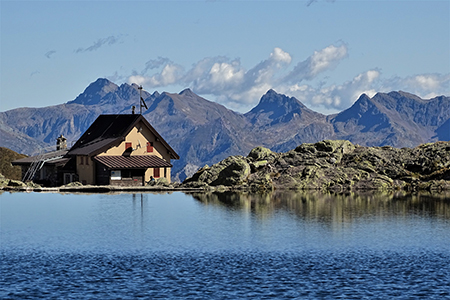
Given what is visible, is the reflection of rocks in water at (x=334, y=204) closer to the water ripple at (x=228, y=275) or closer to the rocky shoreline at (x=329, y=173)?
the rocky shoreline at (x=329, y=173)

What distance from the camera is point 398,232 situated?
152 feet

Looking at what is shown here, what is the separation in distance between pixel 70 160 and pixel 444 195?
48065 millimetres

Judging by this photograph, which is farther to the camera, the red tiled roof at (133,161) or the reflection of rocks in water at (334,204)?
the red tiled roof at (133,161)

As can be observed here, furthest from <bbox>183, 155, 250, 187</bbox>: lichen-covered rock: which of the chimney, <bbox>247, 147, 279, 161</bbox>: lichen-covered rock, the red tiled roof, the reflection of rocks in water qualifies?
the chimney

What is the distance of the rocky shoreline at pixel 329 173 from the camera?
8738 centimetres

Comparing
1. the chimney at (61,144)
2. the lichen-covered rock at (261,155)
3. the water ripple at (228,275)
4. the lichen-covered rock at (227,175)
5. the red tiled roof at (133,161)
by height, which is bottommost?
the water ripple at (228,275)

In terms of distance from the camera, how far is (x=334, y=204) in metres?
66.8

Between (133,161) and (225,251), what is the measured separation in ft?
171

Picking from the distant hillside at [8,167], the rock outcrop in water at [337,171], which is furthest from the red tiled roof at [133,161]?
the distant hillside at [8,167]

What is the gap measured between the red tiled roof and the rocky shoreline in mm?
2853

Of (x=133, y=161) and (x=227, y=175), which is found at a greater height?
(x=133, y=161)

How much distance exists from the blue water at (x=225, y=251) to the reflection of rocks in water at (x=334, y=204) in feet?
0.82

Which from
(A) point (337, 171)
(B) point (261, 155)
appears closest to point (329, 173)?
(A) point (337, 171)

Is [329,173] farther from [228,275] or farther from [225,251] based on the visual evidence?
[228,275]
